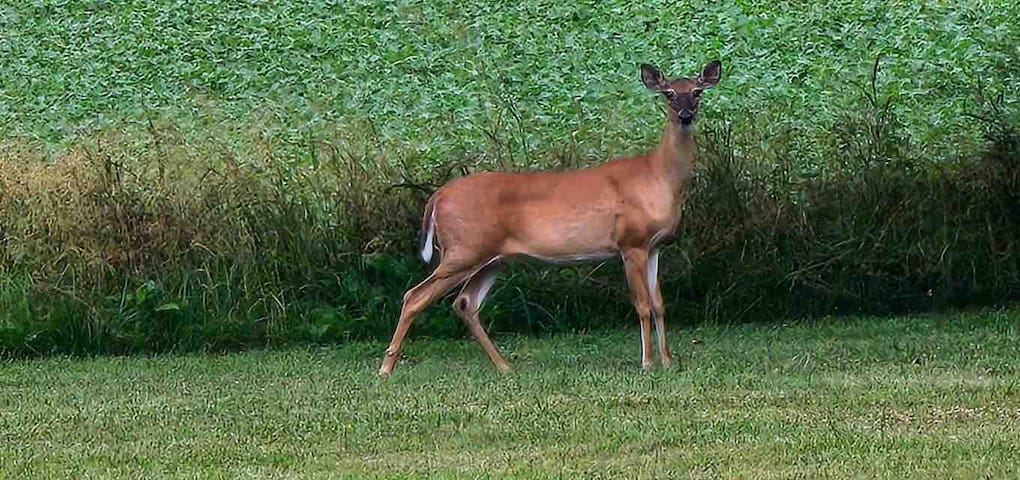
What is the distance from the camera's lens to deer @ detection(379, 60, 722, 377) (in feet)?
32.5

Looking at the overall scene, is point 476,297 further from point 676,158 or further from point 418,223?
point 418,223

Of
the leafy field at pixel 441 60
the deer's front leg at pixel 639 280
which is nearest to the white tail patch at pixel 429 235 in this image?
the deer's front leg at pixel 639 280

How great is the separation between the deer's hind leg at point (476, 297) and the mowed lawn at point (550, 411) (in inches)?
8.0

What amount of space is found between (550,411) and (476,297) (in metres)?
Result: 2.39

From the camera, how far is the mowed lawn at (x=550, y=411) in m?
6.78

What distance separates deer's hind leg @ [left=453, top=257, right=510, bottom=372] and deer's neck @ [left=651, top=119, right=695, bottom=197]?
0.98 metres

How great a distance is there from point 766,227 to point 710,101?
18.9 ft

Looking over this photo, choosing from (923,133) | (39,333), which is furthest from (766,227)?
(39,333)

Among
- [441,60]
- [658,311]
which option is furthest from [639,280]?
[441,60]

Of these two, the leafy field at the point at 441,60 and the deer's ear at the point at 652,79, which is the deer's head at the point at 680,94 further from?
the leafy field at the point at 441,60

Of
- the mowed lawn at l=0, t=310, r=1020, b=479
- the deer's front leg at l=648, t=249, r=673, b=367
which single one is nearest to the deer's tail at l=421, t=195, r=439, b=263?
the mowed lawn at l=0, t=310, r=1020, b=479

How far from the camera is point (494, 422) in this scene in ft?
25.2

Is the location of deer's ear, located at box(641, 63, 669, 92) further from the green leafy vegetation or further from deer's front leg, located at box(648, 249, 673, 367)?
the green leafy vegetation

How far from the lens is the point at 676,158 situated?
9977 millimetres
